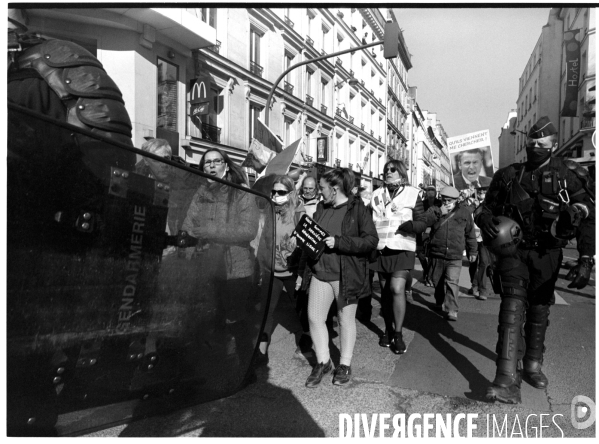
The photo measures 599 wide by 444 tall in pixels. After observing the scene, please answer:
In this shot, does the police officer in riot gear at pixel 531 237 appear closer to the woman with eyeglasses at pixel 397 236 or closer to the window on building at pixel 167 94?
the woman with eyeglasses at pixel 397 236

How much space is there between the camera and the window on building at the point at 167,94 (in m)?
9.85

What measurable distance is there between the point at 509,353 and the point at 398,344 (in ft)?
3.64

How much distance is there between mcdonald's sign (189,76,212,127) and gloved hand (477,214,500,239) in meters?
8.24

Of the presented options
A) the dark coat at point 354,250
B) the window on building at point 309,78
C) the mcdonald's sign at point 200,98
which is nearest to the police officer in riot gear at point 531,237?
the dark coat at point 354,250

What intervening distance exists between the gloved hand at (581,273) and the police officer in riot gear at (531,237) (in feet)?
0.46

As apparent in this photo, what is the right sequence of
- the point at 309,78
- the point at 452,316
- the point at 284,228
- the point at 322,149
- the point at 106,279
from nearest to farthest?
the point at 106,279 → the point at 284,228 → the point at 452,316 → the point at 309,78 → the point at 322,149

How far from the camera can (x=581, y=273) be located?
2551mm

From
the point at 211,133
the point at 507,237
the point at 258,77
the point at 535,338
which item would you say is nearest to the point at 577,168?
the point at 507,237

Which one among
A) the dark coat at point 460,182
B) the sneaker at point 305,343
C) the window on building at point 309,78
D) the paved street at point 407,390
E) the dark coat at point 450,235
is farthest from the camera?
the window on building at point 309,78

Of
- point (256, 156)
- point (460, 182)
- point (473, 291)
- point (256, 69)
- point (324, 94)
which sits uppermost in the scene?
point (256, 69)

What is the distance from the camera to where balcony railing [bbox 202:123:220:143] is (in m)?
10.4

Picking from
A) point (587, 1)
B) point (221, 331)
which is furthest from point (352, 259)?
point (587, 1)

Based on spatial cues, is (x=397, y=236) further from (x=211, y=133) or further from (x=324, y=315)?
(x=211, y=133)

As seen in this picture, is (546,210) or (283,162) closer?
(546,210)
